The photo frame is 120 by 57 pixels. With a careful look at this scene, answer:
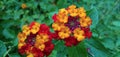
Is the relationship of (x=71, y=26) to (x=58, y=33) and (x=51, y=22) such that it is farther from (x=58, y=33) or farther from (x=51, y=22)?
(x=51, y=22)

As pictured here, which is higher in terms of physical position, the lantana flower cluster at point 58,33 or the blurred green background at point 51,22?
the lantana flower cluster at point 58,33

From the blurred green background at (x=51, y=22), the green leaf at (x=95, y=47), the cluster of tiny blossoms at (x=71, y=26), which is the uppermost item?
the cluster of tiny blossoms at (x=71, y=26)

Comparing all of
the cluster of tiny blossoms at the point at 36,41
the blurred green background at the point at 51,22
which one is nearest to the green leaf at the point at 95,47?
the blurred green background at the point at 51,22

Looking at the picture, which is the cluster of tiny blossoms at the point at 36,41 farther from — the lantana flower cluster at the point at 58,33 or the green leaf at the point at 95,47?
the green leaf at the point at 95,47

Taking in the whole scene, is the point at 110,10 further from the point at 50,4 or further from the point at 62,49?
the point at 62,49

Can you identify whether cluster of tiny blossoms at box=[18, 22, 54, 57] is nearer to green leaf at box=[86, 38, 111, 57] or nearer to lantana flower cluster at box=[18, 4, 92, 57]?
lantana flower cluster at box=[18, 4, 92, 57]

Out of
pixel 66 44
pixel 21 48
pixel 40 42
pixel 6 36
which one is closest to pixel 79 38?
pixel 66 44
